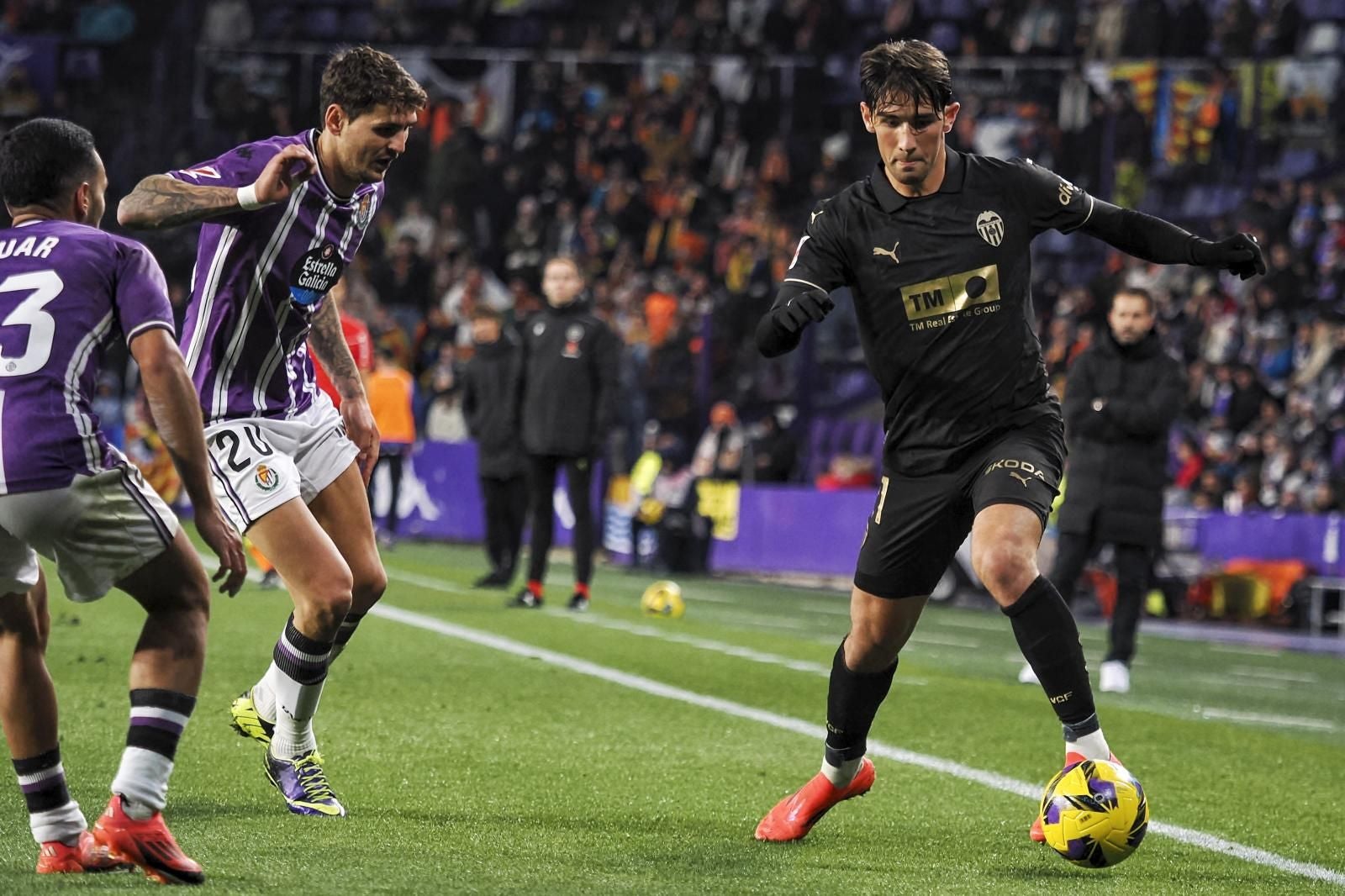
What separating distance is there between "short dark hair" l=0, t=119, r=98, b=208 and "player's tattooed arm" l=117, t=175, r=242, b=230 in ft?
1.44

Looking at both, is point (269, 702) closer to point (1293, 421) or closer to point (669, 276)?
point (1293, 421)

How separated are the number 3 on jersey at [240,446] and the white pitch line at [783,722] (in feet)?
9.68

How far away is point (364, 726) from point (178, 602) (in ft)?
11.0

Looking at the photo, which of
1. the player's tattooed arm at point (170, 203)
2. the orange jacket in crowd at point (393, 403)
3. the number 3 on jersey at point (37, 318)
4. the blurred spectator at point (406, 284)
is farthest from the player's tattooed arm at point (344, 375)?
the blurred spectator at point (406, 284)

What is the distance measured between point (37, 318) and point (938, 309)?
2511 millimetres

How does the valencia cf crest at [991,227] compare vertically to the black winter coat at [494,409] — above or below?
above

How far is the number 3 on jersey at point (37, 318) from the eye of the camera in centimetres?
454

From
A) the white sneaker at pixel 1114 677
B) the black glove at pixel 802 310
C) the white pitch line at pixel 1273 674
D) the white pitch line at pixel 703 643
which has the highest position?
the black glove at pixel 802 310

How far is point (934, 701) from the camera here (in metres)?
10.0

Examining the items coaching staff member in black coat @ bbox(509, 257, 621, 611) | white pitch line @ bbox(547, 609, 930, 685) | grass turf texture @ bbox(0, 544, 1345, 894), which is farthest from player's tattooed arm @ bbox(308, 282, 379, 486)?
coaching staff member in black coat @ bbox(509, 257, 621, 611)

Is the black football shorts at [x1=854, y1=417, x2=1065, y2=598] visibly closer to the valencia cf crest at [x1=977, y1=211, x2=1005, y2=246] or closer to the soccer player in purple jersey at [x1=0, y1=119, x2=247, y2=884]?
the valencia cf crest at [x1=977, y1=211, x2=1005, y2=246]

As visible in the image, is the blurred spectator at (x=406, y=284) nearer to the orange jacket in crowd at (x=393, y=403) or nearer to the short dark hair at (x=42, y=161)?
the orange jacket in crowd at (x=393, y=403)

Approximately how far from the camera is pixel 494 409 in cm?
1664

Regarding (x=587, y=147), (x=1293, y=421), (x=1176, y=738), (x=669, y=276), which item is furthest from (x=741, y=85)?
(x=1176, y=738)
